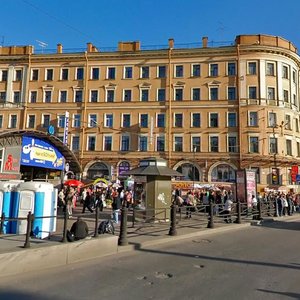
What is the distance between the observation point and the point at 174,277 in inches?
314

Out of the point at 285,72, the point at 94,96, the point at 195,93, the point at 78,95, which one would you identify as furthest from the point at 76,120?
the point at 285,72

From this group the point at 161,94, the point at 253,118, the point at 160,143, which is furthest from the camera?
the point at 161,94

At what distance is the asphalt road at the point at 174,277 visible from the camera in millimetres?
6695

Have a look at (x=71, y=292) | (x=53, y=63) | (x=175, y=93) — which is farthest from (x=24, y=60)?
(x=71, y=292)

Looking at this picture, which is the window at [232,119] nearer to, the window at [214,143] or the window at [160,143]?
the window at [214,143]

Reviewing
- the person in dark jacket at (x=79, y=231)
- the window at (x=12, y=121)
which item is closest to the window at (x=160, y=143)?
the window at (x=12, y=121)

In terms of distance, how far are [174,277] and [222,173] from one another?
143 feet

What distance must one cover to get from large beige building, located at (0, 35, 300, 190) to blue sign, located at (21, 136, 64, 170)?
2117 centimetres

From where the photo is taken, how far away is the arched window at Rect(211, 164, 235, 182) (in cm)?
5028

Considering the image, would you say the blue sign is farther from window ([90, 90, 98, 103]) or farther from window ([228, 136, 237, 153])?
window ([228, 136, 237, 153])

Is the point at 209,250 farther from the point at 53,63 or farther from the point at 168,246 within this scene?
the point at 53,63

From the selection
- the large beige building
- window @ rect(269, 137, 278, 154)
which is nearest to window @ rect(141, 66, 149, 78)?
the large beige building

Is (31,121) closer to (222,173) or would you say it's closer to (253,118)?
(222,173)

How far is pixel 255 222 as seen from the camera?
2077cm
